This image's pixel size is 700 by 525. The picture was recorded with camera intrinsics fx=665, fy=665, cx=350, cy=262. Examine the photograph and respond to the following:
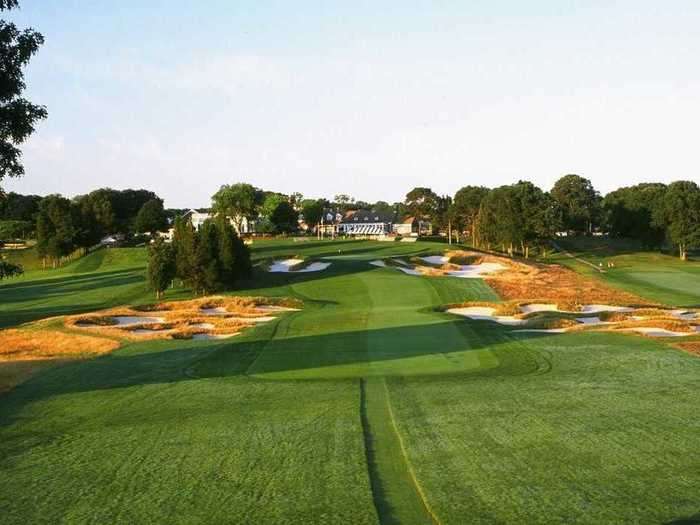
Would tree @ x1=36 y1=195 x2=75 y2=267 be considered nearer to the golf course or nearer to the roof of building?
the golf course

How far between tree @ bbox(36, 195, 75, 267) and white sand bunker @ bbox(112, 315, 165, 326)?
51.3 metres

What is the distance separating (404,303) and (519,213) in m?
58.4

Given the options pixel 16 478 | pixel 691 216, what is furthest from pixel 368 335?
pixel 691 216

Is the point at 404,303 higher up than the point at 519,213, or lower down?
lower down

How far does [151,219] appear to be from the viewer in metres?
130

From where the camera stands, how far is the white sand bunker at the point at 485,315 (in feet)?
114

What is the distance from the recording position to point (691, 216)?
95.6 m

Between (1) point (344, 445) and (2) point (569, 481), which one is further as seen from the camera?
(1) point (344, 445)

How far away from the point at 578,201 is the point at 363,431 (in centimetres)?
16953

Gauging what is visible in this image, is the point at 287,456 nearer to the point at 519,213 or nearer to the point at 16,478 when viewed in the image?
the point at 16,478

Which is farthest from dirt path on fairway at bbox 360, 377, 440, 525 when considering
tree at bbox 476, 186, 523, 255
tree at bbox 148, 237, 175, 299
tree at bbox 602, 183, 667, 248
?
tree at bbox 602, 183, 667, 248

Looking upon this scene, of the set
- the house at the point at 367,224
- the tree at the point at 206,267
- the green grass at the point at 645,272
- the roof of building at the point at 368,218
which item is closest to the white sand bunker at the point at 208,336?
the tree at the point at 206,267

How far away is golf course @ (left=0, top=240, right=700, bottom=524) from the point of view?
30.9ft

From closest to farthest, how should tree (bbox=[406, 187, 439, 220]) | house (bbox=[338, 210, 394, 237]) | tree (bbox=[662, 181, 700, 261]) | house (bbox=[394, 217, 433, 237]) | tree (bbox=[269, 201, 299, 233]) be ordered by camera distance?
1. tree (bbox=[662, 181, 700, 261])
2. tree (bbox=[269, 201, 299, 233])
3. tree (bbox=[406, 187, 439, 220])
4. house (bbox=[338, 210, 394, 237])
5. house (bbox=[394, 217, 433, 237])
